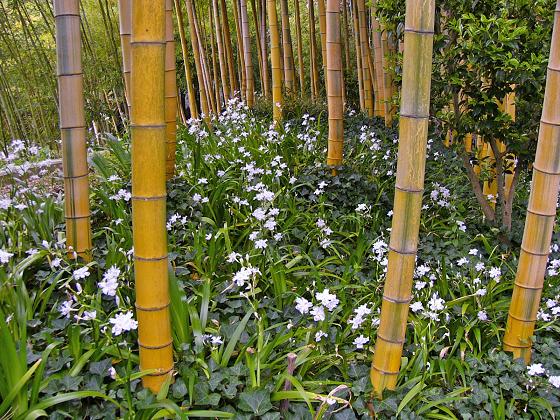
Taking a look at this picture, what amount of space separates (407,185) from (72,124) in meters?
1.38

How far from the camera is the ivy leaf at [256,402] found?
143 centimetres

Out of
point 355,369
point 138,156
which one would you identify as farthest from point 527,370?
point 138,156

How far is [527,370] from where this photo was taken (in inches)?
71.1

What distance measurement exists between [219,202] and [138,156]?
139cm

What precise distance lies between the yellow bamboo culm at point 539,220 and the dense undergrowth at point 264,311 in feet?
0.40

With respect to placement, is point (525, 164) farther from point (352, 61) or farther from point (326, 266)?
point (352, 61)

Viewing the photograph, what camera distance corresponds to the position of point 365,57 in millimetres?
5383

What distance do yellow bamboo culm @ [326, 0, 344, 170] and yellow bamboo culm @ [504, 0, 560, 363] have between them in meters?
1.56

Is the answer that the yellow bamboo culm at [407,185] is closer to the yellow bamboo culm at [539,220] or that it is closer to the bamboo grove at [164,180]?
the bamboo grove at [164,180]

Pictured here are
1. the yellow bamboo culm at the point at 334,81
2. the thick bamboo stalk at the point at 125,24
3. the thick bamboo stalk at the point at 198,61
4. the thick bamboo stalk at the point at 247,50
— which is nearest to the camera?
the thick bamboo stalk at the point at 125,24

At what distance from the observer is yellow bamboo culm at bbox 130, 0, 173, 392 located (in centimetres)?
127

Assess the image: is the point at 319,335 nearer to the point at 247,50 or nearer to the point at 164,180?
the point at 164,180

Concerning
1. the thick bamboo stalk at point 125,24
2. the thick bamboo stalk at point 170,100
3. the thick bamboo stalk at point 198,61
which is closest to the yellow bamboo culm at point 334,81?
the thick bamboo stalk at point 170,100

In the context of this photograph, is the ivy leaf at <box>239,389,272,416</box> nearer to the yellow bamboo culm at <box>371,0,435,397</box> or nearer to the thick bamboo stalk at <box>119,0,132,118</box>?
the yellow bamboo culm at <box>371,0,435,397</box>
